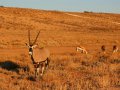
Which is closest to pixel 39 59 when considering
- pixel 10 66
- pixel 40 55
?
pixel 40 55

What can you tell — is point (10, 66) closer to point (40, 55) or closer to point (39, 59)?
point (40, 55)

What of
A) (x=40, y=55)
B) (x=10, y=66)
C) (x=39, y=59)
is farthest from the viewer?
(x=10, y=66)

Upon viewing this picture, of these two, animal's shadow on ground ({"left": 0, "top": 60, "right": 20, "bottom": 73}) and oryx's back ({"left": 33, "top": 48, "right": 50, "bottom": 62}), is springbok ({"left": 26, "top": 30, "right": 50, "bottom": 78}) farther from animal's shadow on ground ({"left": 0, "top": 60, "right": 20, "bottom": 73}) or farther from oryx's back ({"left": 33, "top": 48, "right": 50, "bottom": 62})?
animal's shadow on ground ({"left": 0, "top": 60, "right": 20, "bottom": 73})

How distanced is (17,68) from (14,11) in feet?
202

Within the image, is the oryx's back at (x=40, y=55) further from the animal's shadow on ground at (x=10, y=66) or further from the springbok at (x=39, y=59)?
the animal's shadow on ground at (x=10, y=66)

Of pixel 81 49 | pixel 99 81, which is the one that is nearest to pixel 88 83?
pixel 99 81

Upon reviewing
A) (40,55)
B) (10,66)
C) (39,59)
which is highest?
(40,55)

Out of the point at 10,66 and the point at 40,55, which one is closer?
the point at 40,55

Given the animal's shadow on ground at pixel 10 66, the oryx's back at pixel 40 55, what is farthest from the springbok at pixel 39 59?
the animal's shadow on ground at pixel 10 66

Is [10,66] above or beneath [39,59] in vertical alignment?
beneath

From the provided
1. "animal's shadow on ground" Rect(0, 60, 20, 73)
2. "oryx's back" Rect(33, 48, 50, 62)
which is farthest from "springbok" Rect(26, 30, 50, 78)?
"animal's shadow on ground" Rect(0, 60, 20, 73)

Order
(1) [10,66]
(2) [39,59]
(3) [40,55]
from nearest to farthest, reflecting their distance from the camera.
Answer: (2) [39,59] → (3) [40,55] → (1) [10,66]

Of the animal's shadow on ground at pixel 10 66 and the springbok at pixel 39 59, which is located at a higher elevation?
the springbok at pixel 39 59

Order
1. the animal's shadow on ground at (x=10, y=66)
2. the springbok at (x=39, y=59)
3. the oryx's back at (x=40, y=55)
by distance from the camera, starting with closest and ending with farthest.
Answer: the springbok at (x=39, y=59), the oryx's back at (x=40, y=55), the animal's shadow on ground at (x=10, y=66)
